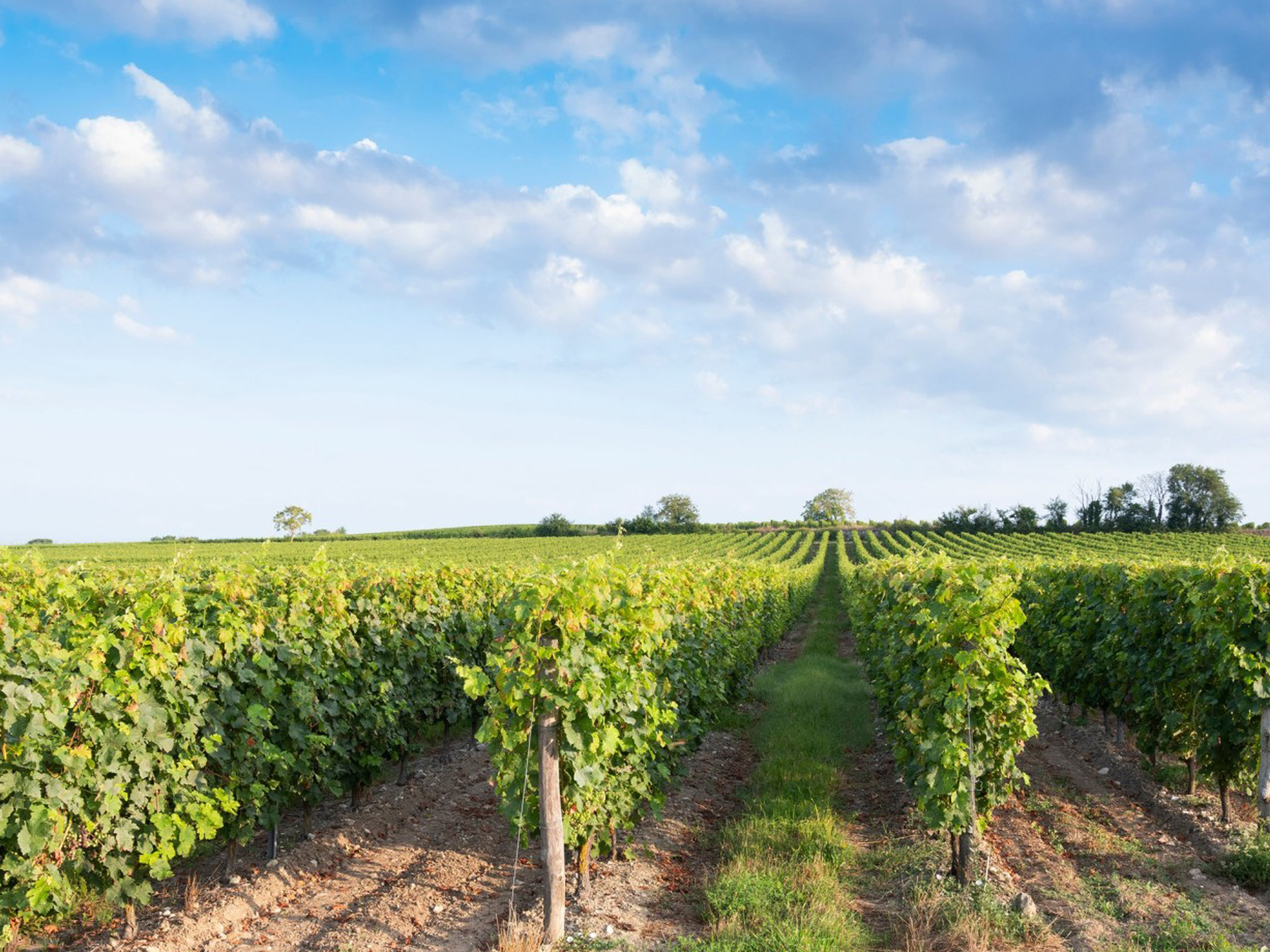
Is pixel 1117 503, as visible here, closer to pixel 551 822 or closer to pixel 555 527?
pixel 555 527

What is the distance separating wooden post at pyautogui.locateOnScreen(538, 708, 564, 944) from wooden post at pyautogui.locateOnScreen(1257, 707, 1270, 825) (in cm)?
762

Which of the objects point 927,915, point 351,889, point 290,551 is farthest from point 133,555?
point 927,915

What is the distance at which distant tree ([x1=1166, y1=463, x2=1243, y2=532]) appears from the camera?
84.9 metres

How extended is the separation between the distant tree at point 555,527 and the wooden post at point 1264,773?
8620 cm

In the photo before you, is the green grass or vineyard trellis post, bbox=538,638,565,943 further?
vineyard trellis post, bbox=538,638,565,943

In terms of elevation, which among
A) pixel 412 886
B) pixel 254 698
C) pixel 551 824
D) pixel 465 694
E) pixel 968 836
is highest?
pixel 254 698

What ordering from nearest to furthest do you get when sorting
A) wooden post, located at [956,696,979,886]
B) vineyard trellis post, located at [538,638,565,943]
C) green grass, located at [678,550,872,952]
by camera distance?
green grass, located at [678,550,872,952]
vineyard trellis post, located at [538,638,565,943]
wooden post, located at [956,696,979,886]

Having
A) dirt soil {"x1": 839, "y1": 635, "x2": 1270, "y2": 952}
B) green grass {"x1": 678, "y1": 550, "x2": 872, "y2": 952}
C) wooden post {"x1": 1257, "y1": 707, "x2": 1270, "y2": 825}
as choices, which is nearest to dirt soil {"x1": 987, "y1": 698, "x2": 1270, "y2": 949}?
dirt soil {"x1": 839, "y1": 635, "x2": 1270, "y2": 952}

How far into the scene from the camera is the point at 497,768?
241 inches

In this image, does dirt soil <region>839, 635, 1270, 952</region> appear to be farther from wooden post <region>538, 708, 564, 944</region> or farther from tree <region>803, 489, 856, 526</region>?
tree <region>803, 489, 856, 526</region>

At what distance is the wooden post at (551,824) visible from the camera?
227 inches

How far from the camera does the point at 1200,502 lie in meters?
86.2

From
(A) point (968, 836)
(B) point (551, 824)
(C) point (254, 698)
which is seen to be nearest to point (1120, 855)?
(A) point (968, 836)

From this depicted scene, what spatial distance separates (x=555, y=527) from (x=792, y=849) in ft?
292
